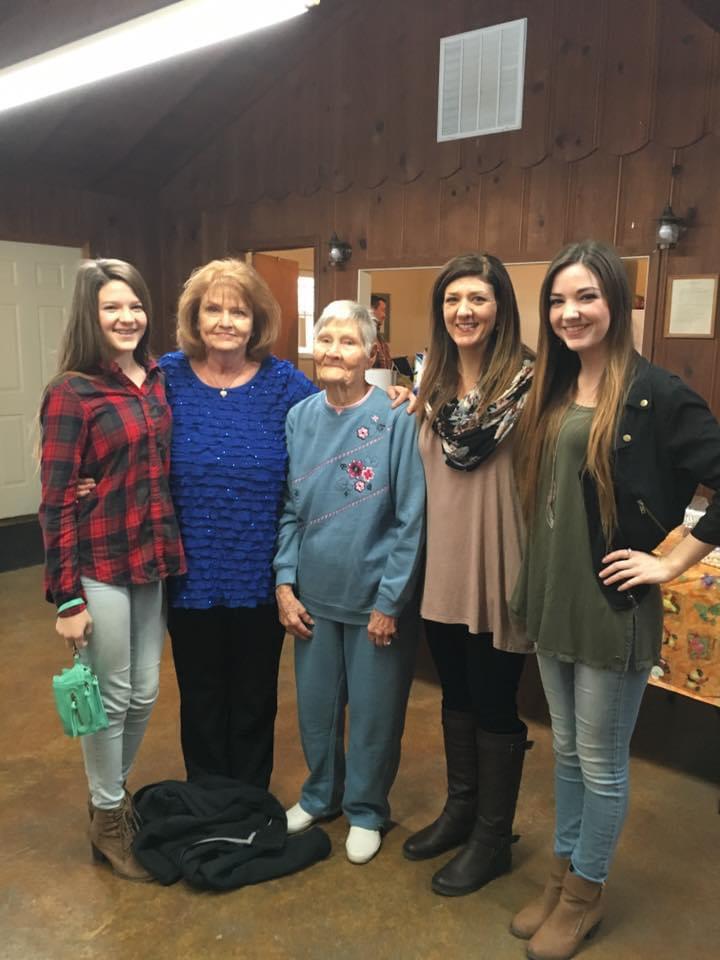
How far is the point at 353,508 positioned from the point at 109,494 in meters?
0.60

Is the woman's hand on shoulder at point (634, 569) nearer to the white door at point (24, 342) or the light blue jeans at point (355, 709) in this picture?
the light blue jeans at point (355, 709)

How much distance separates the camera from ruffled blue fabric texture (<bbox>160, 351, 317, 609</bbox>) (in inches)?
80.6

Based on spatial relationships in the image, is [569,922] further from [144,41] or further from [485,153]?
[485,153]

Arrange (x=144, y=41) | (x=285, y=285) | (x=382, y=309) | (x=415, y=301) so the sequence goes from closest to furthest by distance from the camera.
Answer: (x=144, y=41) < (x=382, y=309) < (x=285, y=285) < (x=415, y=301)

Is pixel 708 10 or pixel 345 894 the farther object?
pixel 708 10

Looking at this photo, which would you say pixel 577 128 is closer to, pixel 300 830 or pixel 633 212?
pixel 633 212

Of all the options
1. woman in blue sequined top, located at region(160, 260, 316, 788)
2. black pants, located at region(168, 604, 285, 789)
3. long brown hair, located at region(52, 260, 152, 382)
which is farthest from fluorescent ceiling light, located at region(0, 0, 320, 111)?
black pants, located at region(168, 604, 285, 789)

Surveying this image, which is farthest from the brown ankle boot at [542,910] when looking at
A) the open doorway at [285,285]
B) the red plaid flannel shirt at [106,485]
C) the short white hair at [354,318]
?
the open doorway at [285,285]

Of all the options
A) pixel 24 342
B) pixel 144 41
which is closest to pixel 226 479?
pixel 144 41

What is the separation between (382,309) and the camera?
17.6 ft

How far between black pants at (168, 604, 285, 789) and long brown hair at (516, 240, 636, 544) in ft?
3.12

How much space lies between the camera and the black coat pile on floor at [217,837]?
204 centimetres

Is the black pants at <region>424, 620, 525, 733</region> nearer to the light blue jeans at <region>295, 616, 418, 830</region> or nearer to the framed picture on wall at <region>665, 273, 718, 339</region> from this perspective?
the light blue jeans at <region>295, 616, 418, 830</region>

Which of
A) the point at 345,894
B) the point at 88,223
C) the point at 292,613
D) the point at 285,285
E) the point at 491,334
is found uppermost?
the point at 88,223
